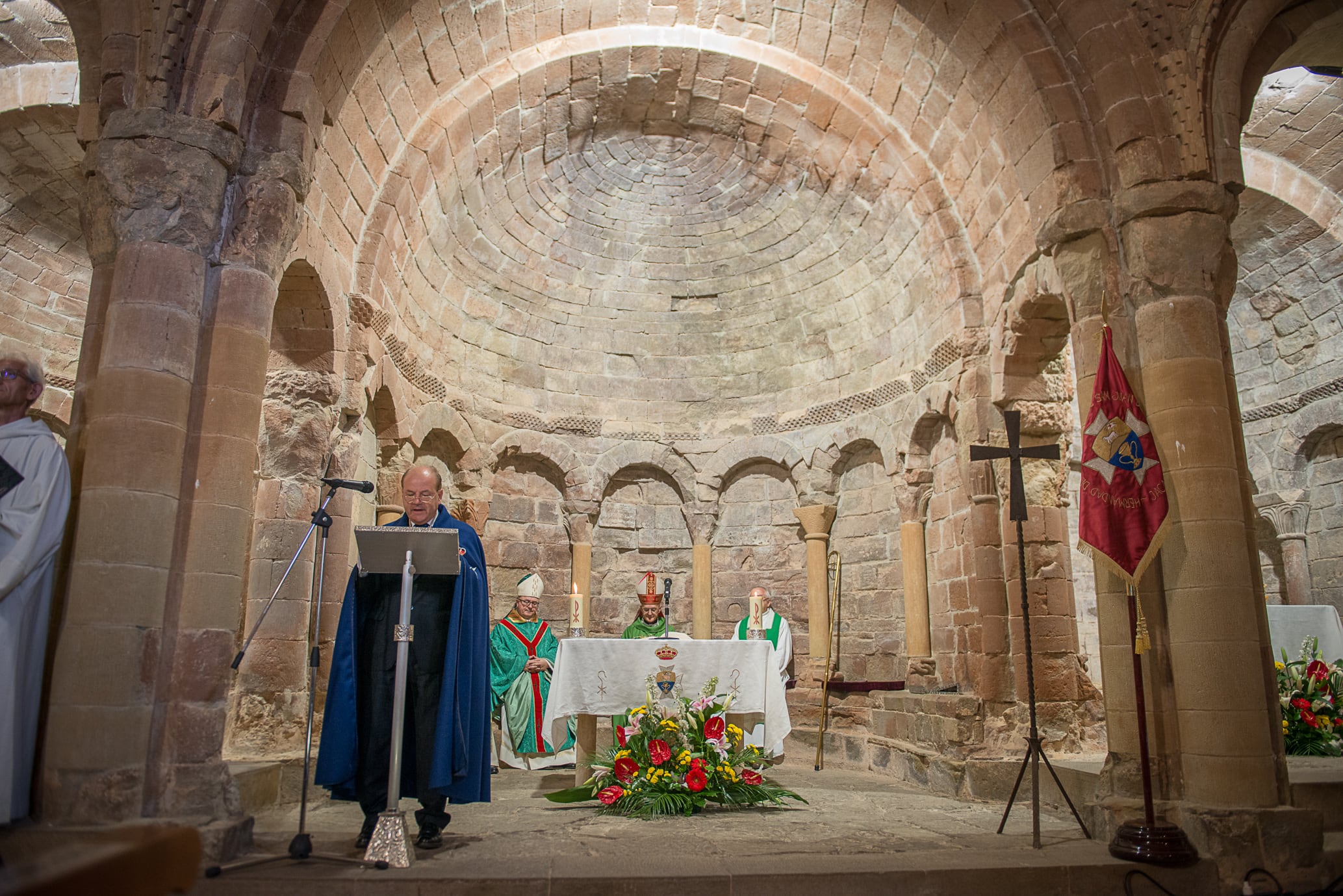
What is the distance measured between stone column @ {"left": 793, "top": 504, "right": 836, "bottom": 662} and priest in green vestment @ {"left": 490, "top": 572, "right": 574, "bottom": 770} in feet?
9.92

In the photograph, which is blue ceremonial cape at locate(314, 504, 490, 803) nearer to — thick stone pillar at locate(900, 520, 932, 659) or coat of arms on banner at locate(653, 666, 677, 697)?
coat of arms on banner at locate(653, 666, 677, 697)

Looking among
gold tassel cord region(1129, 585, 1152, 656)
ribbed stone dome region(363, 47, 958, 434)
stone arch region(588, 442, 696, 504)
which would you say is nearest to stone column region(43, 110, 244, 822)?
ribbed stone dome region(363, 47, 958, 434)

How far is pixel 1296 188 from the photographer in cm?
976

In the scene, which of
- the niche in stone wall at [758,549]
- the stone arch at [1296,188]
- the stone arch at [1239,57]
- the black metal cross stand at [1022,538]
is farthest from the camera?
the niche in stone wall at [758,549]

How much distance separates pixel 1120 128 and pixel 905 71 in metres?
2.52

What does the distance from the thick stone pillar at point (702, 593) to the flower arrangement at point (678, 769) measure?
12.9 ft

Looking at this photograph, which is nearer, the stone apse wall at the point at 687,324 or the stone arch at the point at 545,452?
the stone apse wall at the point at 687,324

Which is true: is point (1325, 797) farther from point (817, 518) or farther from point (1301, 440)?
point (1301, 440)

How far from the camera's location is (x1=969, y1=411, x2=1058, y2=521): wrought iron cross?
5.32m

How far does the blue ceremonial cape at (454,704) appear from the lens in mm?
4336

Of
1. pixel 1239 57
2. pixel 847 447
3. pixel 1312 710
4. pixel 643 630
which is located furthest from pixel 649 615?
pixel 1239 57

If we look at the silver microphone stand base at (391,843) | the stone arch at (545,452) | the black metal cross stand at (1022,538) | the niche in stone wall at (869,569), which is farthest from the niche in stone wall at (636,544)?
the silver microphone stand base at (391,843)

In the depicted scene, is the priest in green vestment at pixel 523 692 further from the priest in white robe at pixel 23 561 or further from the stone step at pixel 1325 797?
the stone step at pixel 1325 797

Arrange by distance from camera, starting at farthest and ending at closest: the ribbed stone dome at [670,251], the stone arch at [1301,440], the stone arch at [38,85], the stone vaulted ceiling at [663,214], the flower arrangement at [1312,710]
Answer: the stone arch at [1301,440], the ribbed stone dome at [670,251], the stone arch at [38,85], the stone vaulted ceiling at [663,214], the flower arrangement at [1312,710]
